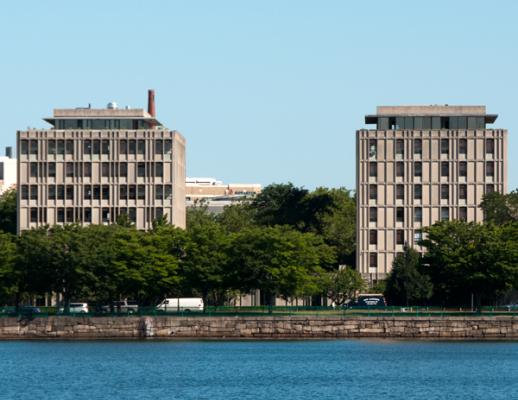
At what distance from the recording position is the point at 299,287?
142m

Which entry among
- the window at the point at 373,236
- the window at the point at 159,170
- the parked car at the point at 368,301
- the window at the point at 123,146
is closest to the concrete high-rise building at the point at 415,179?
the window at the point at 373,236

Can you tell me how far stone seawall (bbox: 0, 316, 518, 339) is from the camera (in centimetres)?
12725

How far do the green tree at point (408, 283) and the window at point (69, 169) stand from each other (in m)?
50.6

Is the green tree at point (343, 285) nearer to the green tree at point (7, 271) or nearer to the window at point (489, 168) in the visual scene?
the window at point (489, 168)

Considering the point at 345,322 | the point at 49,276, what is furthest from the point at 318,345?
the point at 49,276

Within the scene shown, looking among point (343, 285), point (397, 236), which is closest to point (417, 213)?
point (397, 236)

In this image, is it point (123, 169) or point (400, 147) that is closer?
point (400, 147)

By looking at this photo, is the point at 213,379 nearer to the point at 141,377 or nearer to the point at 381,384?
the point at 141,377

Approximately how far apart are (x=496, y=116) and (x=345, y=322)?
69.3m

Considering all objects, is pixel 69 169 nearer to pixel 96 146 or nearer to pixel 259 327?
pixel 96 146

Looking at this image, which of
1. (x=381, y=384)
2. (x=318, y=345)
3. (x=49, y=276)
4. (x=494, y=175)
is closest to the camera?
(x=381, y=384)

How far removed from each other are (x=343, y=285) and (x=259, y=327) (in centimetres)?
4270

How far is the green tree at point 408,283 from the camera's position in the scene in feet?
491

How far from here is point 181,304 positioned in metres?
146
